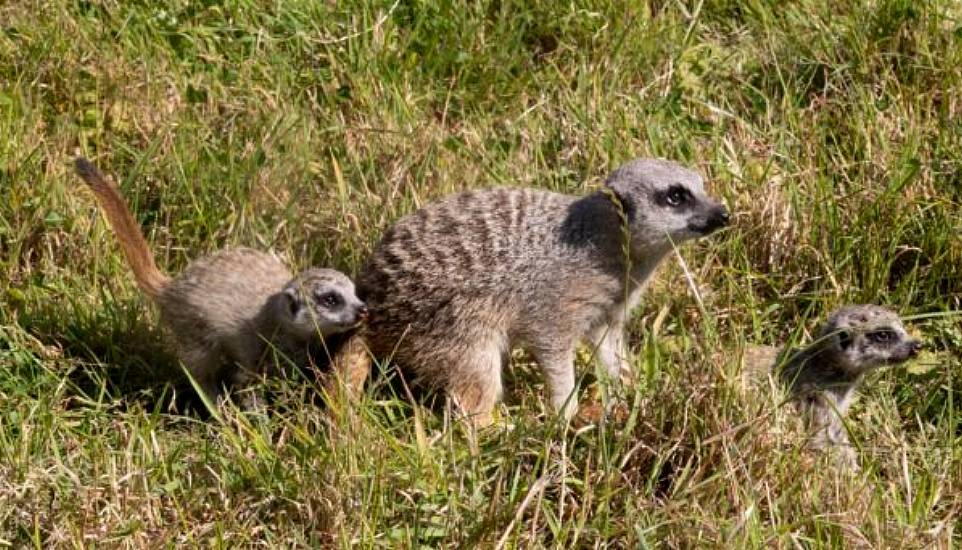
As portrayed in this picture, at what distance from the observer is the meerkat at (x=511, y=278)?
16.8 ft

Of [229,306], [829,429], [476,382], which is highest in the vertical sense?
[229,306]

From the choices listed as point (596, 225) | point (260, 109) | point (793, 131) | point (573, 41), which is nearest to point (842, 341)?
point (596, 225)

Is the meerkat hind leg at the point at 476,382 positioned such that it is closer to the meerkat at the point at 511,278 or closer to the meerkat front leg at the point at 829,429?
the meerkat at the point at 511,278

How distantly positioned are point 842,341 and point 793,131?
126 cm

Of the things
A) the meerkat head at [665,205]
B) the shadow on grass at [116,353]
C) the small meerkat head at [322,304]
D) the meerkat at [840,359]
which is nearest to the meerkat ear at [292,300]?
the small meerkat head at [322,304]

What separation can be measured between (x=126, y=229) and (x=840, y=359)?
2359 millimetres

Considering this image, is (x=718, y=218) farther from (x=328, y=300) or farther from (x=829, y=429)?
(x=328, y=300)

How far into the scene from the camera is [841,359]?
16.4 feet

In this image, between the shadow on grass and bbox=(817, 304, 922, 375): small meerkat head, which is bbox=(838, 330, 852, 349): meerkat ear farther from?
the shadow on grass

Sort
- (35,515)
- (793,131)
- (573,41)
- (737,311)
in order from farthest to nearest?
(573,41)
(793,131)
(737,311)
(35,515)

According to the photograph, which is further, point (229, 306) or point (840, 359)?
point (229, 306)

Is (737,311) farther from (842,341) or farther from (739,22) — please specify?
(739,22)

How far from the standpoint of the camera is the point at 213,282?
5219 millimetres

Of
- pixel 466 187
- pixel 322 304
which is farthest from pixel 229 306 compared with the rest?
pixel 466 187
